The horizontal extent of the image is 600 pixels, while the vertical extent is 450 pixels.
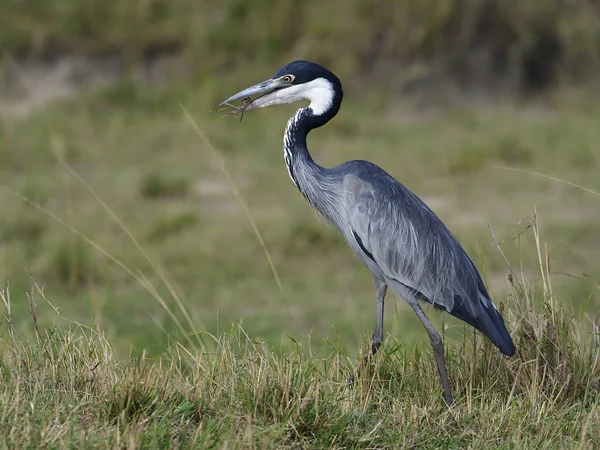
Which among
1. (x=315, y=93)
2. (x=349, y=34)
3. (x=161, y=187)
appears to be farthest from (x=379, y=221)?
(x=349, y=34)

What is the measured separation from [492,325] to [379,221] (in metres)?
0.56

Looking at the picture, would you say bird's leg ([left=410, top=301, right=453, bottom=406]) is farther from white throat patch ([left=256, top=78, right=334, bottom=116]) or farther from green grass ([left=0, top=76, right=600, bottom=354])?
green grass ([left=0, top=76, right=600, bottom=354])

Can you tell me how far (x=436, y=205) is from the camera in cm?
827

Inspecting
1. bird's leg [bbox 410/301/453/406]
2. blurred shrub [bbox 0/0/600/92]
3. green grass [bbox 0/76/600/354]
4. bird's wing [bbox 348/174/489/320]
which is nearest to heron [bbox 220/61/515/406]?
bird's wing [bbox 348/174/489/320]

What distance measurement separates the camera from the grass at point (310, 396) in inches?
121

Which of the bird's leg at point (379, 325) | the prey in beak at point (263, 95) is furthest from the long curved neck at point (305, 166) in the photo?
the bird's leg at point (379, 325)

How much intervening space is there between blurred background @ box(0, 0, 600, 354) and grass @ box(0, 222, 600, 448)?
6.35 feet

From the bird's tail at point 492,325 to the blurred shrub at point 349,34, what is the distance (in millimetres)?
7410

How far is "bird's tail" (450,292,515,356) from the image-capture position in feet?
12.0

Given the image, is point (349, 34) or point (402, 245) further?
point (349, 34)

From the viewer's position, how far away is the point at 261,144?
9.97 metres

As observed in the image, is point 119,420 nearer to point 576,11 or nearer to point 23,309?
point 23,309

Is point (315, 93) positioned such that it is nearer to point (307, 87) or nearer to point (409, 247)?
point (307, 87)

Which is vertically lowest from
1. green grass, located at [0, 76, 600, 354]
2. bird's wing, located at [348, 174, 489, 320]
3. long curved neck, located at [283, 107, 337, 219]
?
green grass, located at [0, 76, 600, 354]
